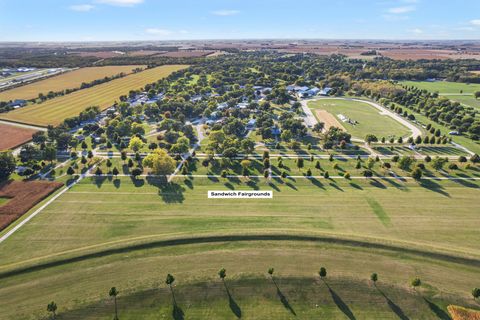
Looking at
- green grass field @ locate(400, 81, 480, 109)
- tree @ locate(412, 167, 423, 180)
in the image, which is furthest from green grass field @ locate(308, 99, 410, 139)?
green grass field @ locate(400, 81, 480, 109)

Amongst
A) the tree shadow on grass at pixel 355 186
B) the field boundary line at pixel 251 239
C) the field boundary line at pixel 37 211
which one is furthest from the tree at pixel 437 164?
the field boundary line at pixel 37 211

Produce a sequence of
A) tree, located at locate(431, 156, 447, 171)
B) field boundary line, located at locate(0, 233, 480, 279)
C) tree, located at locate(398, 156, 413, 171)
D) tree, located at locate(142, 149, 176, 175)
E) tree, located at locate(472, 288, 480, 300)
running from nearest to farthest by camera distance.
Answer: tree, located at locate(472, 288, 480, 300) → field boundary line, located at locate(0, 233, 480, 279) → tree, located at locate(142, 149, 176, 175) → tree, located at locate(398, 156, 413, 171) → tree, located at locate(431, 156, 447, 171)

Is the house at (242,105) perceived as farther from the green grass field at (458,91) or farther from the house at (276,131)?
the green grass field at (458,91)

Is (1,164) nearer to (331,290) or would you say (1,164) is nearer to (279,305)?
(279,305)

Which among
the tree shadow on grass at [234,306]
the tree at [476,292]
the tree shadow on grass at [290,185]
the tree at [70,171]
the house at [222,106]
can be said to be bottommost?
the tree shadow on grass at [234,306]

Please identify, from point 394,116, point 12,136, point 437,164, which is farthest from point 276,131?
point 12,136

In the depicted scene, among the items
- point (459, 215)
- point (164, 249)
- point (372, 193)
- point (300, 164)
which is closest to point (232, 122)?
point (300, 164)

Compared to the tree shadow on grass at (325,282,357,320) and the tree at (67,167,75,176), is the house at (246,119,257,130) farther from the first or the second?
the tree shadow on grass at (325,282,357,320)
